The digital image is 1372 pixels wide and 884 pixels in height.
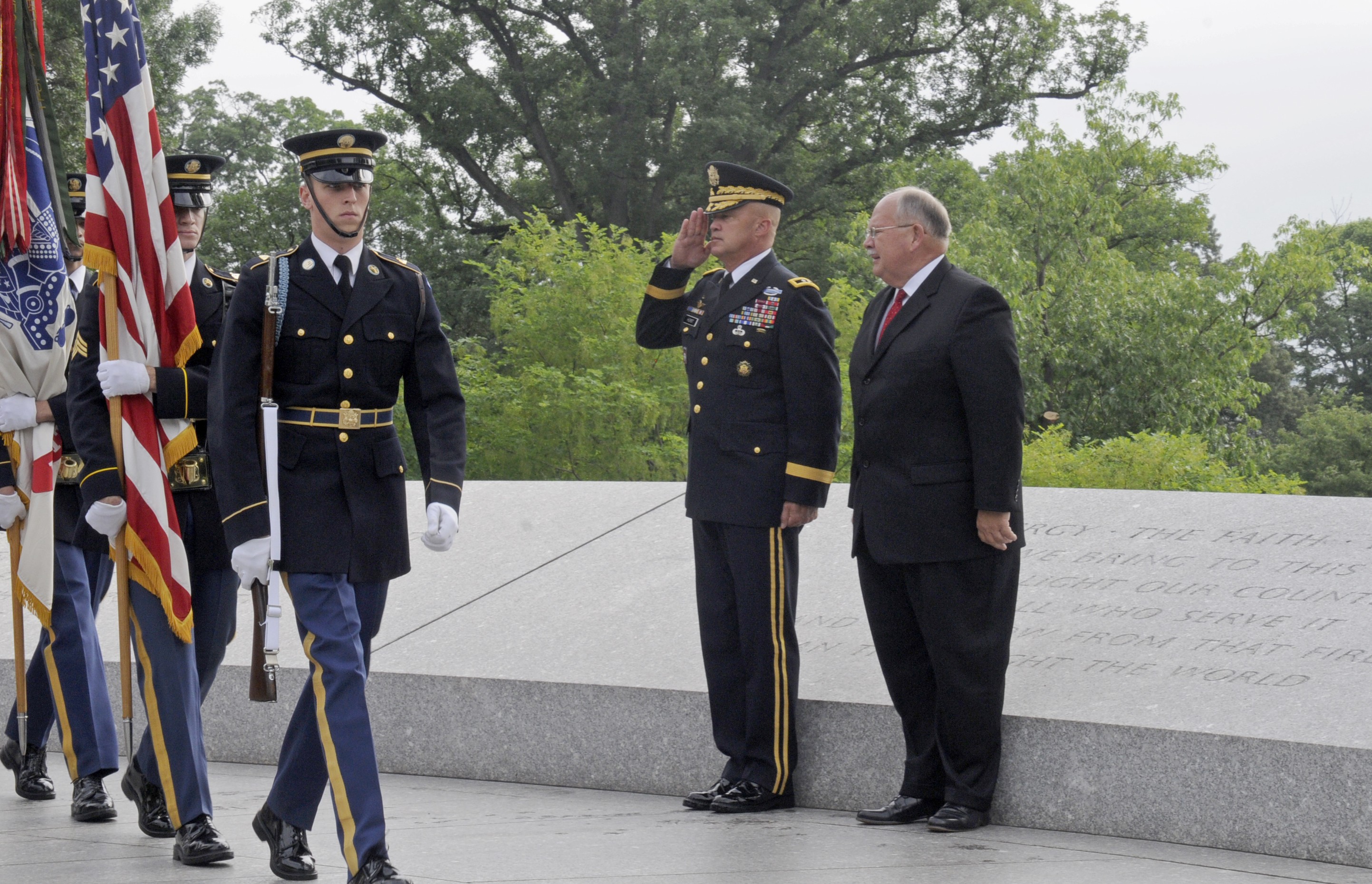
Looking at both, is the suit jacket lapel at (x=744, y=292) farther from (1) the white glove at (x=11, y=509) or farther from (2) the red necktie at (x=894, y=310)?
(1) the white glove at (x=11, y=509)

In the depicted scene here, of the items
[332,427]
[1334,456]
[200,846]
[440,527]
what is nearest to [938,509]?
[440,527]

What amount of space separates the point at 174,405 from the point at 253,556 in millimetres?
935

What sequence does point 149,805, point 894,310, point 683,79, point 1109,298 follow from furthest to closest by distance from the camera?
point 683,79 → point 1109,298 → point 894,310 → point 149,805

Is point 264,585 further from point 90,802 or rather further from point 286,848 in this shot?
point 90,802

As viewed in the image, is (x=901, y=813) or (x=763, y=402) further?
(x=763, y=402)

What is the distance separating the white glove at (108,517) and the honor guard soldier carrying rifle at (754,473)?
172 centimetres

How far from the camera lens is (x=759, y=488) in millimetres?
4715

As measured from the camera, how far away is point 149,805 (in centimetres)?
437

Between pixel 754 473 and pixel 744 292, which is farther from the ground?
pixel 744 292

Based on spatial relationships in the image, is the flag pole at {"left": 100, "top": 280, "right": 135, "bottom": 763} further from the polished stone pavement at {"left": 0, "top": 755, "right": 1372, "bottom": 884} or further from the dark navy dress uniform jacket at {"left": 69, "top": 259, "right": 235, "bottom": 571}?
the polished stone pavement at {"left": 0, "top": 755, "right": 1372, "bottom": 884}

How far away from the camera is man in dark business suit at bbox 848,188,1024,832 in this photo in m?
4.32

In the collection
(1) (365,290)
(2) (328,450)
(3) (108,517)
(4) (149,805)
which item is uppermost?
(1) (365,290)

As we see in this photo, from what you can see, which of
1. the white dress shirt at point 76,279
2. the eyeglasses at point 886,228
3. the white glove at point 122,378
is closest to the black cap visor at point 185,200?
the white glove at point 122,378

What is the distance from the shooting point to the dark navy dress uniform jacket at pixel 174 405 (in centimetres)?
436
